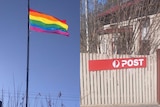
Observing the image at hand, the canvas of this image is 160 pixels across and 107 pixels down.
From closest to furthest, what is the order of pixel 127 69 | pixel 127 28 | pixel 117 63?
pixel 117 63, pixel 127 69, pixel 127 28

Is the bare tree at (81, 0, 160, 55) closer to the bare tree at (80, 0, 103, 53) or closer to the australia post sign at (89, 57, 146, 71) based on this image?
the bare tree at (80, 0, 103, 53)

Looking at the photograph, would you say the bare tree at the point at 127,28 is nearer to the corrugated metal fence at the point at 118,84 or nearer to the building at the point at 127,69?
the building at the point at 127,69

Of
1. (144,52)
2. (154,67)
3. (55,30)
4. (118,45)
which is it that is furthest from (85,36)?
(55,30)

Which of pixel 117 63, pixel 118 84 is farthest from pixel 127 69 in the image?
pixel 118 84

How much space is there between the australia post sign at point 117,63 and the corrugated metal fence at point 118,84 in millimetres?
107

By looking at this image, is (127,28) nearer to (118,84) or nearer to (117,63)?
(117,63)

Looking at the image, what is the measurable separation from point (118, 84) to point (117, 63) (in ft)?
2.33

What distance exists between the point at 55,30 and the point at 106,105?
7.30 meters

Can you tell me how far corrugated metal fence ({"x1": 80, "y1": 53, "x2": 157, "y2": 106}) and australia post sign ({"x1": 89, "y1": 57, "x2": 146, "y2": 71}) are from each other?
11 cm

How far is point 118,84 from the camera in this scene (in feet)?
38.0

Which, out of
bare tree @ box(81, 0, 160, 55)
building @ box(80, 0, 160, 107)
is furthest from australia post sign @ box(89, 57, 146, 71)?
bare tree @ box(81, 0, 160, 55)

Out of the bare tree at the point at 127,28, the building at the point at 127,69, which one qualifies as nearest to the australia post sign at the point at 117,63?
the building at the point at 127,69

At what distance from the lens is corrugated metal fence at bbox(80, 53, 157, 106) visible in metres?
11.0

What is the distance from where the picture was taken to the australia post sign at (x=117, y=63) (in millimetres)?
11140
